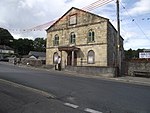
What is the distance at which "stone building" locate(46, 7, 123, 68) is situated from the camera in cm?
3388

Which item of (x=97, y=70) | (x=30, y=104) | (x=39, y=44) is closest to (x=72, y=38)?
(x=97, y=70)

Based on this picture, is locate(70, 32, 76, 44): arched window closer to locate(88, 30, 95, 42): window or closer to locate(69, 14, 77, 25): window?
locate(69, 14, 77, 25): window

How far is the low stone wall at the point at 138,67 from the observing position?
2431 cm

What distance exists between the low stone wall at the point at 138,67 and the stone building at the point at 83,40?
7.51 meters

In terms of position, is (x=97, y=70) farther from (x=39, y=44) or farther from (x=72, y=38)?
(x=39, y=44)

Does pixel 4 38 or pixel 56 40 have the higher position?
pixel 4 38

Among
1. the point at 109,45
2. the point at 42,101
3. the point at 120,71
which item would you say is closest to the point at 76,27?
the point at 109,45

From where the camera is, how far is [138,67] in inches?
985

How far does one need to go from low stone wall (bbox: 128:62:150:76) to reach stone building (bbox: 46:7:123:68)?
751 centimetres

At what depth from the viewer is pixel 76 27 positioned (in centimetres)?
3781

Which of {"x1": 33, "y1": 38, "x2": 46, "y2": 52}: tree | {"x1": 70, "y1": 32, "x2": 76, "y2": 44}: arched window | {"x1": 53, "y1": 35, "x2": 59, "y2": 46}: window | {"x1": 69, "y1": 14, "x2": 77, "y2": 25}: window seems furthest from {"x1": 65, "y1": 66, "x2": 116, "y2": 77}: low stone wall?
{"x1": 33, "y1": 38, "x2": 46, "y2": 52}: tree

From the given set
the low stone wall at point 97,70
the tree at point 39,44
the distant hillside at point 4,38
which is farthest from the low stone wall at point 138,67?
the tree at point 39,44

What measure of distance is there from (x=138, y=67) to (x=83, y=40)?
1325 cm

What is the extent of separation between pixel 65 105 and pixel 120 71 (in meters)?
18.2
